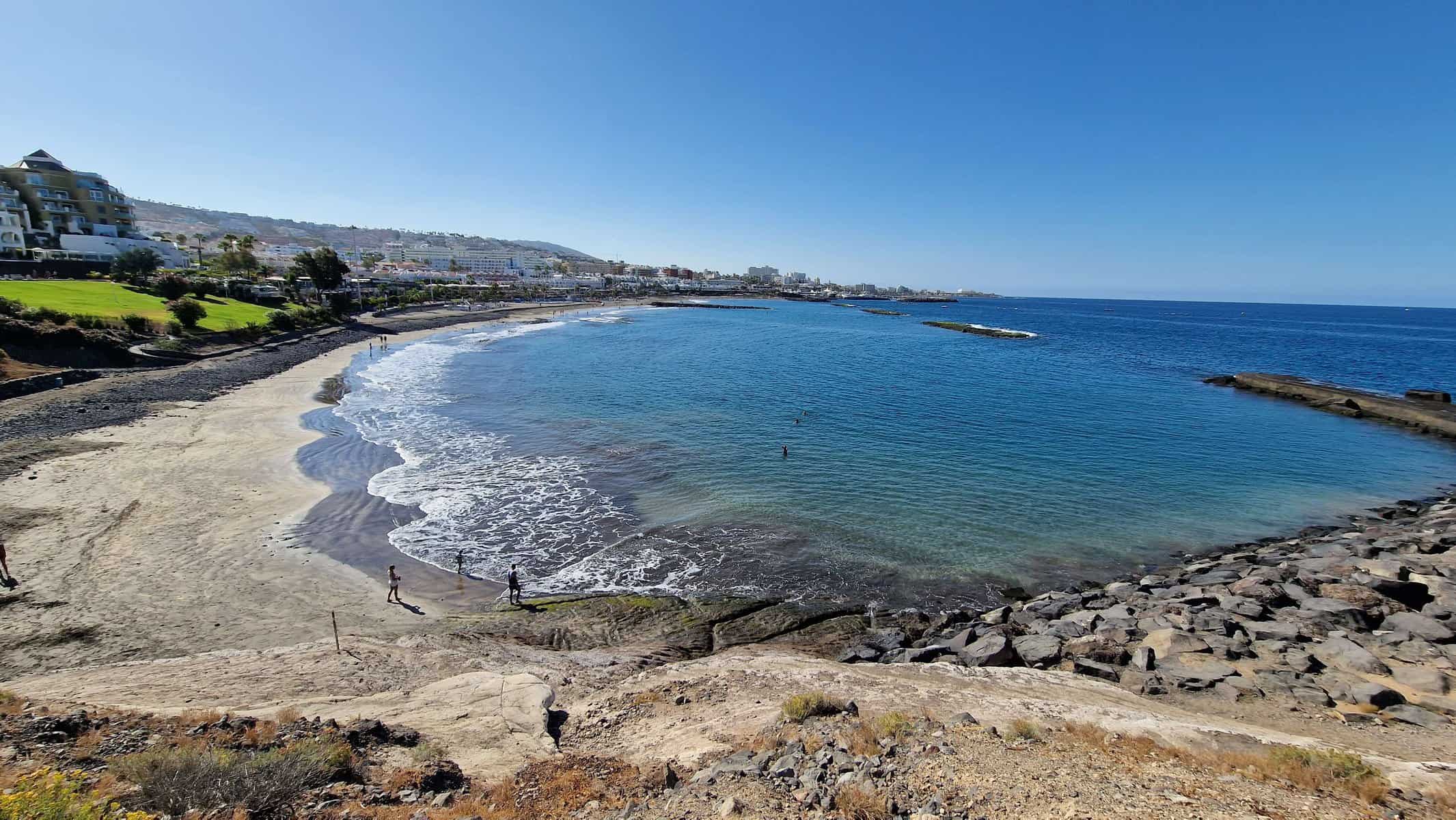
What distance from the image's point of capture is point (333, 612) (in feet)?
47.2

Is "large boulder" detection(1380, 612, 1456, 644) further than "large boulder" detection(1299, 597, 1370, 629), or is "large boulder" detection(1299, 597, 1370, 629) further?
"large boulder" detection(1299, 597, 1370, 629)

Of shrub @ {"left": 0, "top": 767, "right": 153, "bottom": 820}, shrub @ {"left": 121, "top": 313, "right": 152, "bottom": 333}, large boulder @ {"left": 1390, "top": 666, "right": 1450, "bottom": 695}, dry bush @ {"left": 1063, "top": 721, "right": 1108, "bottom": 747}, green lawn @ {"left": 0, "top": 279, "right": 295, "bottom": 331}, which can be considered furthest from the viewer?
green lawn @ {"left": 0, "top": 279, "right": 295, "bottom": 331}

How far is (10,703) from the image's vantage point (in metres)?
8.83

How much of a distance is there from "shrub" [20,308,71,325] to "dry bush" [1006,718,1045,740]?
55.4 metres

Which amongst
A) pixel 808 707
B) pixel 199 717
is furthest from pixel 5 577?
pixel 808 707

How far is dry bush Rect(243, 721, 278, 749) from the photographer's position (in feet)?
27.1

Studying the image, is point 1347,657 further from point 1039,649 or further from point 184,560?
point 184,560

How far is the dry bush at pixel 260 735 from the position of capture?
27.1 feet

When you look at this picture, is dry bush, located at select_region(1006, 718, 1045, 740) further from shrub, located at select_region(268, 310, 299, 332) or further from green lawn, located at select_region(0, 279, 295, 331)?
shrub, located at select_region(268, 310, 299, 332)

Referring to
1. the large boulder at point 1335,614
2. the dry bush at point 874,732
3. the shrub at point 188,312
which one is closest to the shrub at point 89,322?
the shrub at point 188,312

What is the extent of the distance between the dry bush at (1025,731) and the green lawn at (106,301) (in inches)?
2351

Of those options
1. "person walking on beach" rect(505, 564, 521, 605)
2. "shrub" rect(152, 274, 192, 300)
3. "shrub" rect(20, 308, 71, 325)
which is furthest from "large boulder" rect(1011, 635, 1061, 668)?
"shrub" rect(152, 274, 192, 300)

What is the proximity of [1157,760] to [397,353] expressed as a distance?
6684 cm

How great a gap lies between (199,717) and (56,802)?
4.13 metres
